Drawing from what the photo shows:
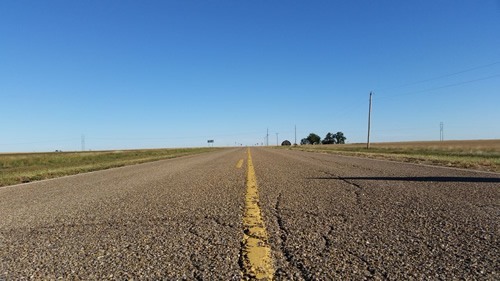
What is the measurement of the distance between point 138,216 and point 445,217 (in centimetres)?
318

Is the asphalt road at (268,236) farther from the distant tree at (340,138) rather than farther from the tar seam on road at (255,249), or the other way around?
the distant tree at (340,138)

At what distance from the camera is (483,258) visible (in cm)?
236

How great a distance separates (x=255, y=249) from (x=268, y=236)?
1.19 ft

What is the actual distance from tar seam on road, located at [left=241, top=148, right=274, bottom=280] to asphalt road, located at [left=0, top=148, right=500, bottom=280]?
47 millimetres

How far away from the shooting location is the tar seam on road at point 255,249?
2.12 meters

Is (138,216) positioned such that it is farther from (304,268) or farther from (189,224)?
(304,268)

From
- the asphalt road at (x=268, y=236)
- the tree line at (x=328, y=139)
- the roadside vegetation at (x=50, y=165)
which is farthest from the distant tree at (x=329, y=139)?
the asphalt road at (x=268, y=236)

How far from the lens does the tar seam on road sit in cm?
212

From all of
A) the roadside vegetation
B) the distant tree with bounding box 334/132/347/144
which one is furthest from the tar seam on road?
the distant tree with bounding box 334/132/347/144

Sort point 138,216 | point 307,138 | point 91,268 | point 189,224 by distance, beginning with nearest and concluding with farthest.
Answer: point 91,268
point 189,224
point 138,216
point 307,138

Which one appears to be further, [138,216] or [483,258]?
[138,216]

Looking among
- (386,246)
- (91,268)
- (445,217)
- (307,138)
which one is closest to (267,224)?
(386,246)

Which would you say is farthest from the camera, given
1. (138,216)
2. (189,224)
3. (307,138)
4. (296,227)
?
(307,138)

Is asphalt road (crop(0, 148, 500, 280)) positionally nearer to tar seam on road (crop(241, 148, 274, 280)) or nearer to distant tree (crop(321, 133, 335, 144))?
tar seam on road (crop(241, 148, 274, 280))
